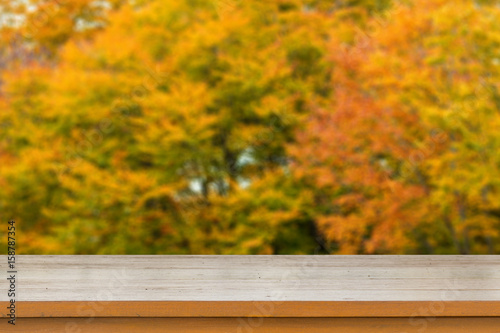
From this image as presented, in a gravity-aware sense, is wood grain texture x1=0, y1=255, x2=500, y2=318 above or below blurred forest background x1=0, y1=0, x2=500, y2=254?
above

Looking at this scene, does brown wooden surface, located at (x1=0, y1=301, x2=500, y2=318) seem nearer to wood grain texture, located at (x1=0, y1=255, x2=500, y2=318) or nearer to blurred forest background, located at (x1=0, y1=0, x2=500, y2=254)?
wood grain texture, located at (x1=0, y1=255, x2=500, y2=318)

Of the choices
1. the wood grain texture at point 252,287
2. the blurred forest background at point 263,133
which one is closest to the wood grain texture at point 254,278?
the wood grain texture at point 252,287

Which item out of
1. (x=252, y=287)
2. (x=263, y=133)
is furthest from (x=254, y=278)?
(x=263, y=133)

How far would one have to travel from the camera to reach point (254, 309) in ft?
5.58

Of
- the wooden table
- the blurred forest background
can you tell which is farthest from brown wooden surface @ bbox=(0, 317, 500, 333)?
the blurred forest background

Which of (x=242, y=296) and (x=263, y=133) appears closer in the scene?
(x=242, y=296)

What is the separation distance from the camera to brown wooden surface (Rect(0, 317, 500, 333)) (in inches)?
67.2

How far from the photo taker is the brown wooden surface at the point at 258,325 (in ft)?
5.60

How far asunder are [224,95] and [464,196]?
7.31 metres

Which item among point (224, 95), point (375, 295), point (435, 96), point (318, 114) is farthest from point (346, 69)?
point (375, 295)

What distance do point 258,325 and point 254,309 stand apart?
0.06 metres

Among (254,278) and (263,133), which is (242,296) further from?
(263,133)

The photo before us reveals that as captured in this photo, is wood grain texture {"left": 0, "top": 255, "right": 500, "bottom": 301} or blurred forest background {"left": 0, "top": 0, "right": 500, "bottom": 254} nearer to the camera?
wood grain texture {"left": 0, "top": 255, "right": 500, "bottom": 301}

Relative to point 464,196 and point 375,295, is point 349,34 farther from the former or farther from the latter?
point 375,295
